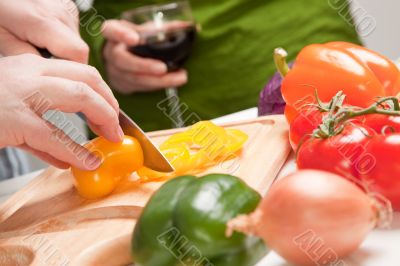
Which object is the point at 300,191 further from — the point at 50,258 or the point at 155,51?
the point at 155,51

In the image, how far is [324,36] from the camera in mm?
1461

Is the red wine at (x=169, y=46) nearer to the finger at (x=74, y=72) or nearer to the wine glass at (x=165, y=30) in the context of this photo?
the wine glass at (x=165, y=30)

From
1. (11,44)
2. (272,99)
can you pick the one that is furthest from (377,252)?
(11,44)

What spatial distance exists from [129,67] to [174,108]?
164 mm

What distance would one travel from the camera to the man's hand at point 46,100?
767mm

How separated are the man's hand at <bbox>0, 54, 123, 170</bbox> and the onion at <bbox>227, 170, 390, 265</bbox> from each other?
0.33 m

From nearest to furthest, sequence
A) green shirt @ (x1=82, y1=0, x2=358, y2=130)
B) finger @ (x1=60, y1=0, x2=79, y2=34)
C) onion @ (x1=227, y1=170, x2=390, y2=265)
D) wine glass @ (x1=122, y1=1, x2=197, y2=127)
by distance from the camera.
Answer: onion @ (x1=227, y1=170, x2=390, y2=265) < finger @ (x1=60, y1=0, x2=79, y2=34) < wine glass @ (x1=122, y1=1, x2=197, y2=127) < green shirt @ (x1=82, y1=0, x2=358, y2=130)

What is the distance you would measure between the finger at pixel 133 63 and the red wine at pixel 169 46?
0.02 m

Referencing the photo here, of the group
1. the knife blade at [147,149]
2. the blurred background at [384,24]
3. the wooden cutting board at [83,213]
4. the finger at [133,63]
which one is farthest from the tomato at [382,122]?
the blurred background at [384,24]

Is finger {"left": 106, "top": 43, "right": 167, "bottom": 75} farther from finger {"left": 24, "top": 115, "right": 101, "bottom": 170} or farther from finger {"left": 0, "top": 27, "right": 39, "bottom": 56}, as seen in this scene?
finger {"left": 24, "top": 115, "right": 101, "bottom": 170}

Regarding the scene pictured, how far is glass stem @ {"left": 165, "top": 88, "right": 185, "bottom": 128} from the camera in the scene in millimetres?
1237

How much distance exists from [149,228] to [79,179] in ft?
1.06

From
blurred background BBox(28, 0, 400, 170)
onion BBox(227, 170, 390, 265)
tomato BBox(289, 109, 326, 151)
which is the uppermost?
onion BBox(227, 170, 390, 265)

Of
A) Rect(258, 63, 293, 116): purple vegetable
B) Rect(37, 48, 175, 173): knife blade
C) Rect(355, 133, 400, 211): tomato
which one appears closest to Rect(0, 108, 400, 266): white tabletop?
Rect(355, 133, 400, 211): tomato
